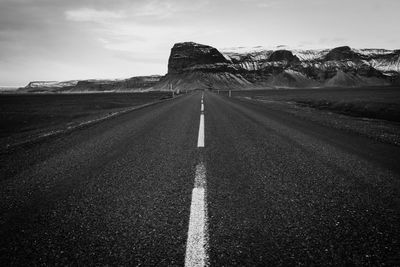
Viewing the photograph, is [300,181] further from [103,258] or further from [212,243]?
[103,258]

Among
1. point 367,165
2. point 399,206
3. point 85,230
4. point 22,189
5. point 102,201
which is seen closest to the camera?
point 85,230

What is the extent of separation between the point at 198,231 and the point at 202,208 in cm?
45

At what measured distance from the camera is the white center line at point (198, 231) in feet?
6.25

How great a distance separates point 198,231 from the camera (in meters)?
2.28

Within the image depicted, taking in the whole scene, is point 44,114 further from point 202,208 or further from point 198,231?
point 198,231

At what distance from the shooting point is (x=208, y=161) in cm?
449

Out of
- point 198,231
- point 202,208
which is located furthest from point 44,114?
point 198,231

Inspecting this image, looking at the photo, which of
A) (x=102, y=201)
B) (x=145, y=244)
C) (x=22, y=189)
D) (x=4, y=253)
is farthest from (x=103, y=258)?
(x=22, y=189)

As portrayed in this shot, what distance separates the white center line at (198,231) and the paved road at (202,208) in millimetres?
11

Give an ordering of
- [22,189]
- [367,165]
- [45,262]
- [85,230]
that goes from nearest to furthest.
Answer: [45,262] < [85,230] < [22,189] < [367,165]

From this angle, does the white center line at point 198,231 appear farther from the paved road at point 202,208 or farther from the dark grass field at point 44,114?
the dark grass field at point 44,114

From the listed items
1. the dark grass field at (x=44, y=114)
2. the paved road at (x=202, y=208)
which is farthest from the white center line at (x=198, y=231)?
the dark grass field at (x=44, y=114)

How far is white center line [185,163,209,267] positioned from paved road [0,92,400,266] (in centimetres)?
1

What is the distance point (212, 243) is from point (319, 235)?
1006 mm
